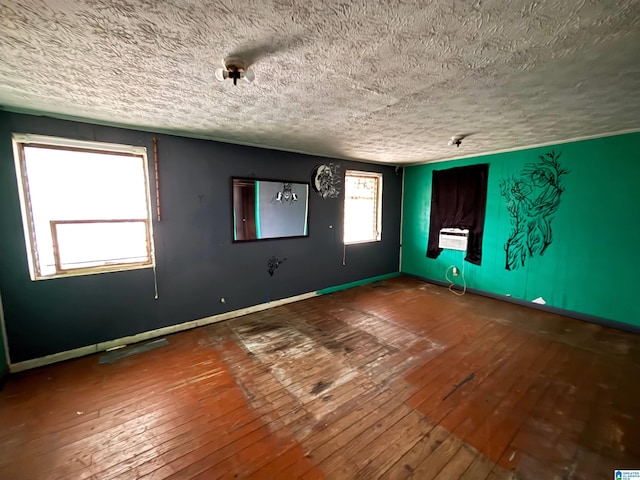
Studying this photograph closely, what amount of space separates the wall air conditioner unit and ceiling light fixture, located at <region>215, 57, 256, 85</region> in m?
4.41

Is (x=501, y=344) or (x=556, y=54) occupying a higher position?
(x=556, y=54)

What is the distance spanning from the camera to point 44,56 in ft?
4.70

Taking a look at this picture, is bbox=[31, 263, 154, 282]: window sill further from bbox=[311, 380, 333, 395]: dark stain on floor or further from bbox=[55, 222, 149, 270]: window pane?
bbox=[311, 380, 333, 395]: dark stain on floor

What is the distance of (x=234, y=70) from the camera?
150 centimetres

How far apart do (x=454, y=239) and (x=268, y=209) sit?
348cm

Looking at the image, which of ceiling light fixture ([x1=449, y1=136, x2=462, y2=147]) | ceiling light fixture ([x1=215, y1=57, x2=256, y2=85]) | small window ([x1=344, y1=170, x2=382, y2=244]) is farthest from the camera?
small window ([x1=344, y1=170, x2=382, y2=244])

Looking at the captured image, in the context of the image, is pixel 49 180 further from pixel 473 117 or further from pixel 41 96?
pixel 473 117

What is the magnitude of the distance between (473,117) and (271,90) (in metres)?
1.98

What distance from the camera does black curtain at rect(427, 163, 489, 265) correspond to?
4.39m

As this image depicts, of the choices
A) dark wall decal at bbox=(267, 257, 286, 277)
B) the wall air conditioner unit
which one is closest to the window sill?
dark wall decal at bbox=(267, 257, 286, 277)

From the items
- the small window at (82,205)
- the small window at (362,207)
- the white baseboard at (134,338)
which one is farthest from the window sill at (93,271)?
the small window at (362,207)

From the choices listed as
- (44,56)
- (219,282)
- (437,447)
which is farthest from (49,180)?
(437,447)

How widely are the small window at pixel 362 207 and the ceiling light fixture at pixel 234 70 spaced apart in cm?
330

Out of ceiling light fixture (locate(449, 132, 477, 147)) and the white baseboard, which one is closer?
the white baseboard
